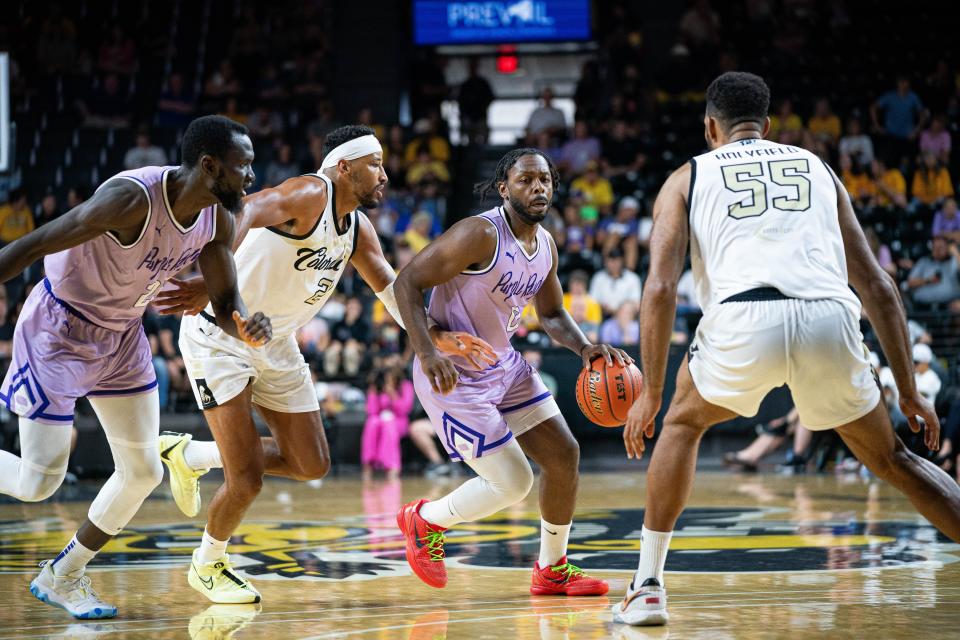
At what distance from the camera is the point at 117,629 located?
4.14m

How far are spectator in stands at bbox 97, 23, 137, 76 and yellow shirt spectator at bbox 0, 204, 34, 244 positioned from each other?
13.9 feet

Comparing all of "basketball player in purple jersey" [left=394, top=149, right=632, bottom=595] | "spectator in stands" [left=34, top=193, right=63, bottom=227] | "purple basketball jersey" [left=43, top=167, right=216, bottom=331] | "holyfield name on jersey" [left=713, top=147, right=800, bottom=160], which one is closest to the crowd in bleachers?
"spectator in stands" [left=34, top=193, right=63, bottom=227]

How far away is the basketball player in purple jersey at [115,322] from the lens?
427 cm

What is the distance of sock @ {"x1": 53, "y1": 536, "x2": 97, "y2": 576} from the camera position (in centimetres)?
459

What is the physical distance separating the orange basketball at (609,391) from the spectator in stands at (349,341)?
299 inches

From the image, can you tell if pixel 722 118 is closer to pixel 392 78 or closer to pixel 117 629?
pixel 117 629

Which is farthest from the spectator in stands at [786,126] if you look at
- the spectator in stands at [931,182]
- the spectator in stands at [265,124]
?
the spectator in stands at [265,124]

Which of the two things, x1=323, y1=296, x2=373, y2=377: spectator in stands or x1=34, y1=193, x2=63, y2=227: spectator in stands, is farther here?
x1=34, y1=193, x2=63, y2=227: spectator in stands

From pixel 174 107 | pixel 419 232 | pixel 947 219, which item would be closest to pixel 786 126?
pixel 947 219

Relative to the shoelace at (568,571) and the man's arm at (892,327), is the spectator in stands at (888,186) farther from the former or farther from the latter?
the man's arm at (892,327)

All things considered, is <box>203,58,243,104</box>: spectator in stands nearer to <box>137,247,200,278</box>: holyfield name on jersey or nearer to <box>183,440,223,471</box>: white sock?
<box>183,440,223,471</box>: white sock

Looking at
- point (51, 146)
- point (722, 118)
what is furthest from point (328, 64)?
point (722, 118)

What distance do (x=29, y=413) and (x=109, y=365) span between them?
0.35 meters

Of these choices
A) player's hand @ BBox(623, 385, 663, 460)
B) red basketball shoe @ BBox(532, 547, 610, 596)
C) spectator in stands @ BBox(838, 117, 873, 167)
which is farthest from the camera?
spectator in stands @ BBox(838, 117, 873, 167)
